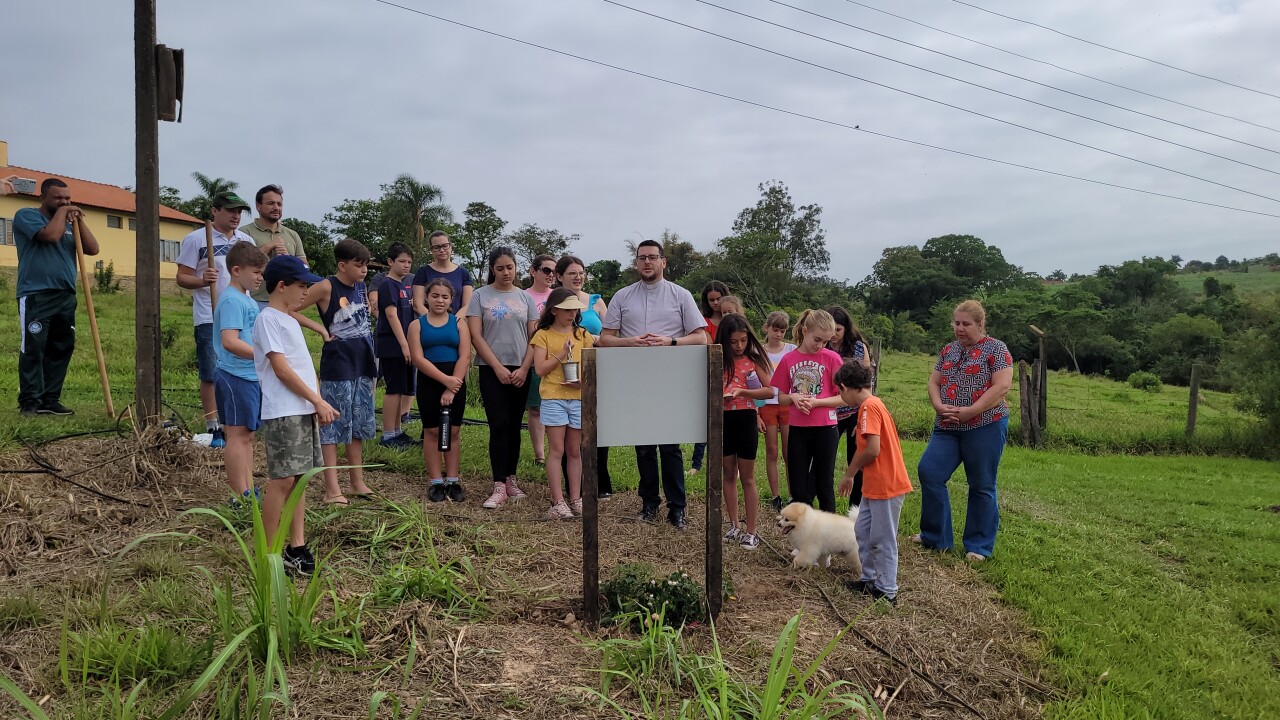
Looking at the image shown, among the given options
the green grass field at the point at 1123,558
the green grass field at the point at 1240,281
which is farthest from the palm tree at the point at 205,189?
the green grass field at the point at 1240,281

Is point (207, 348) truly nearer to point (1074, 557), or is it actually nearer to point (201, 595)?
point (201, 595)

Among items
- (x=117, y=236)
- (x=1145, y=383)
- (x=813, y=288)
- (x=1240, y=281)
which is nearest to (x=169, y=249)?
(x=117, y=236)

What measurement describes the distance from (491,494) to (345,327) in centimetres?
165

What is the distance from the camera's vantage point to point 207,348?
5.77 metres

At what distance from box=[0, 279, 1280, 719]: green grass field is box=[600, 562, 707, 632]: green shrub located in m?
1.66

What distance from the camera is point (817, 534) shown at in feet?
15.3

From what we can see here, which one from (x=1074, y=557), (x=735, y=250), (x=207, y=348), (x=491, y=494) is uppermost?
(x=735, y=250)

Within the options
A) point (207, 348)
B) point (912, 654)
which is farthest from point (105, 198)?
point (912, 654)

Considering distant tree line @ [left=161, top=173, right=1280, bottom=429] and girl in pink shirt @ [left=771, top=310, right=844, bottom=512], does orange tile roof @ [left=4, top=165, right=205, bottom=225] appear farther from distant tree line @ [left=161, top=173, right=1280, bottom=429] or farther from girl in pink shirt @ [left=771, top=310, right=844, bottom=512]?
girl in pink shirt @ [left=771, top=310, right=844, bottom=512]

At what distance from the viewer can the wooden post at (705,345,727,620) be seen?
12.1 ft

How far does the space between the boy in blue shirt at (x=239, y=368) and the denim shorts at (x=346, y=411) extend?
659 mm

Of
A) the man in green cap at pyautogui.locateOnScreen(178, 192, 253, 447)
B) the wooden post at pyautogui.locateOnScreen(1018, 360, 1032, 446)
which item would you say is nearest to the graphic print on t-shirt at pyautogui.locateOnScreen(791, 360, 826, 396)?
the man in green cap at pyautogui.locateOnScreen(178, 192, 253, 447)

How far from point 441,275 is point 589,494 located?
3227 mm

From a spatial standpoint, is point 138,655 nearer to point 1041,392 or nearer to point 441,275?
point 441,275
